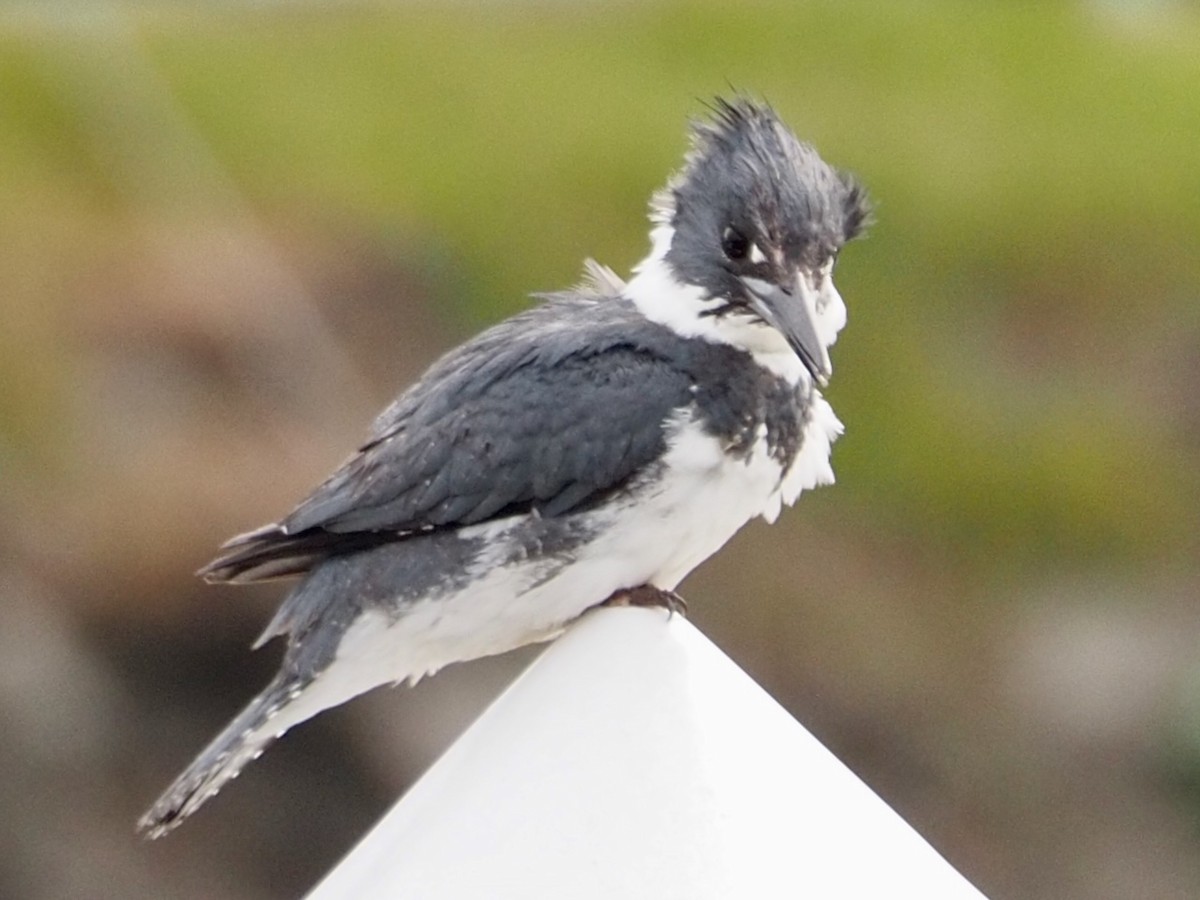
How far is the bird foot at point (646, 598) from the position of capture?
2.21 m

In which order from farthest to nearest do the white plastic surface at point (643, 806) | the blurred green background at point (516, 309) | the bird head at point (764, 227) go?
the blurred green background at point (516, 309) → the bird head at point (764, 227) → the white plastic surface at point (643, 806)

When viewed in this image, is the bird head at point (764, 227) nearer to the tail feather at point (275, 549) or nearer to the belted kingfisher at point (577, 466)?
the belted kingfisher at point (577, 466)

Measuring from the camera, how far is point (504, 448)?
229 cm

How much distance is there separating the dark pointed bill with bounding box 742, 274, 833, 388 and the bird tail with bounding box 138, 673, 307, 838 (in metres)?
0.69

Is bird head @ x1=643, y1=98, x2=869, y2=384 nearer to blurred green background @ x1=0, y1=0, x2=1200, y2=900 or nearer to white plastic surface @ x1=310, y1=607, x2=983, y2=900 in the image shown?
white plastic surface @ x1=310, y1=607, x2=983, y2=900

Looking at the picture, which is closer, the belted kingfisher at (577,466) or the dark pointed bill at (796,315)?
the dark pointed bill at (796,315)

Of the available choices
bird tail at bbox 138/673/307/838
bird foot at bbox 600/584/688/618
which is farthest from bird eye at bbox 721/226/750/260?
bird tail at bbox 138/673/307/838

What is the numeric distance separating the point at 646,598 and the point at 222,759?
51 centimetres

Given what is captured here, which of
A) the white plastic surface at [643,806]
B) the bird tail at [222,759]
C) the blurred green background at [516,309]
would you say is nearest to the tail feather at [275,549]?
the bird tail at [222,759]

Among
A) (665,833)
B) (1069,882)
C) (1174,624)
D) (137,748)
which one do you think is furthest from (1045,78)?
(665,833)

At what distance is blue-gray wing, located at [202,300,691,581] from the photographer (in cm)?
226

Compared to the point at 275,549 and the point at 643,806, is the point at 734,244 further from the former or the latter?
the point at 643,806

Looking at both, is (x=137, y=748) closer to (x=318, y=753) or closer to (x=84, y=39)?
(x=318, y=753)

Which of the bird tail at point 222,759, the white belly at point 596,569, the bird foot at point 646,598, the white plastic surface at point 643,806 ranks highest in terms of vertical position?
the bird tail at point 222,759
